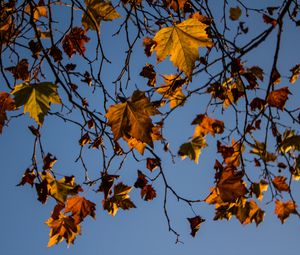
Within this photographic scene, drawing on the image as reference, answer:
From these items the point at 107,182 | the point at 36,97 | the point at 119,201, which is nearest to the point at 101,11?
the point at 36,97

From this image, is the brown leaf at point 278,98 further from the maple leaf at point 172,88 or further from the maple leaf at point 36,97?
the maple leaf at point 36,97

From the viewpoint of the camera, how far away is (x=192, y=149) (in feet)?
10.3

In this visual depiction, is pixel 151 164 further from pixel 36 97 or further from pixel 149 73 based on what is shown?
pixel 36 97

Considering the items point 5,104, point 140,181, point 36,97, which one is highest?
point 5,104

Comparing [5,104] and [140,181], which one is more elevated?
[5,104]

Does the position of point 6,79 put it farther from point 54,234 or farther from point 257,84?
point 257,84

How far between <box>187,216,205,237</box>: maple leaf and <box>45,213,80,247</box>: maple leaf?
0.85m

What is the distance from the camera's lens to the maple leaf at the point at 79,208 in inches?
99.1

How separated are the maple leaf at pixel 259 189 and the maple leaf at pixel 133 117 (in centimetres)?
134

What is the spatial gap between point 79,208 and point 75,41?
124 centimetres

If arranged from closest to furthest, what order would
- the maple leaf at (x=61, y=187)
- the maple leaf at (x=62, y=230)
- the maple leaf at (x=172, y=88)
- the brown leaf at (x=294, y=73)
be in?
the maple leaf at (x=61, y=187)
the maple leaf at (x=62, y=230)
the maple leaf at (x=172, y=88)
the brown leaf at (x=294, y=73)

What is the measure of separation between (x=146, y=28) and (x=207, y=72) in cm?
67

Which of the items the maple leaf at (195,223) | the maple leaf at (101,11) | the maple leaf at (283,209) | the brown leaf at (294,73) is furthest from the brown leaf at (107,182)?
the brown leaf at (294,73)

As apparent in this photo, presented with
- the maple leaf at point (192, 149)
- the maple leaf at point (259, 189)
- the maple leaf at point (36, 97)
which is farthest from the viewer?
the maple leaf at point (192, 149)
